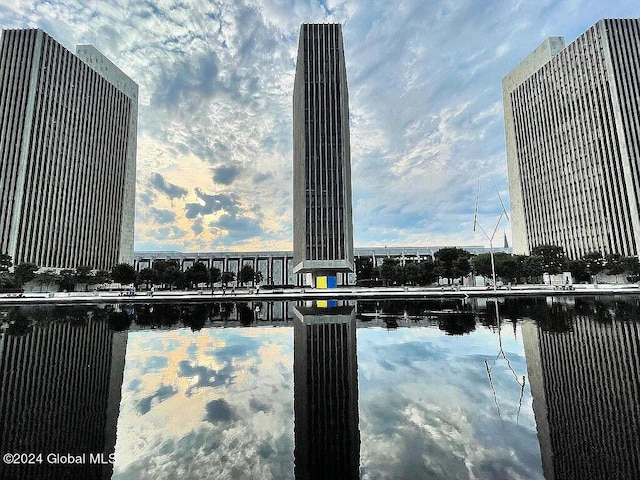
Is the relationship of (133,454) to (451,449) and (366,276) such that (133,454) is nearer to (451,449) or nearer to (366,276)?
(451,449)

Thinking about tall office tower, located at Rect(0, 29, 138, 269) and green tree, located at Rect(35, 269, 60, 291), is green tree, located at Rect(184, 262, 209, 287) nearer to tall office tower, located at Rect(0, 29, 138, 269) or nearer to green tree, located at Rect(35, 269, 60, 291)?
green tree, located at Rect(35, 269, 60, 291)

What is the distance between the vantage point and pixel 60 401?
8930 mm

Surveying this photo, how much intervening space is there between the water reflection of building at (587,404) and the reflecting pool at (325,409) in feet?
0.12

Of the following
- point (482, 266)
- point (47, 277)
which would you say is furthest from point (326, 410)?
point (47, 277)

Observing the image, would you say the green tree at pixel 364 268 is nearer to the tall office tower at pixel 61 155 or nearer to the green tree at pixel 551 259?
the green tree at pixel 551 259

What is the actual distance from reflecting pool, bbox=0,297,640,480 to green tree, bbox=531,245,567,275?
7513 centimetres

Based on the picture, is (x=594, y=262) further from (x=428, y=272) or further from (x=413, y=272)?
(x=413, y=272)

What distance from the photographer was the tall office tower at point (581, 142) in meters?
85.6

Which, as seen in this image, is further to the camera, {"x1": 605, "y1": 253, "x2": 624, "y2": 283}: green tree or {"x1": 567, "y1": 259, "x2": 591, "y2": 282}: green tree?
{"x1": 567, "y1": 259, "x2": 591, "y2": 282}: green tree

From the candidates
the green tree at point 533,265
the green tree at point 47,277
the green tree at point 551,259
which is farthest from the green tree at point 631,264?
the green tree at point 47,277

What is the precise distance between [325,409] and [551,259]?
9159 centimetres

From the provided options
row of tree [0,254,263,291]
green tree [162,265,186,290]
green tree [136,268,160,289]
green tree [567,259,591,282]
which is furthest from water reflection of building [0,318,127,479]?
green tree [567,259,591,282]

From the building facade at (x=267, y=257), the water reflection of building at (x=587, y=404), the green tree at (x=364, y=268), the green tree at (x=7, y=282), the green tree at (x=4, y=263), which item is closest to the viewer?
the water reflection of building at (x=587, y=404)

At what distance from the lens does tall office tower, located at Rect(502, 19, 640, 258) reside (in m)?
85.6
